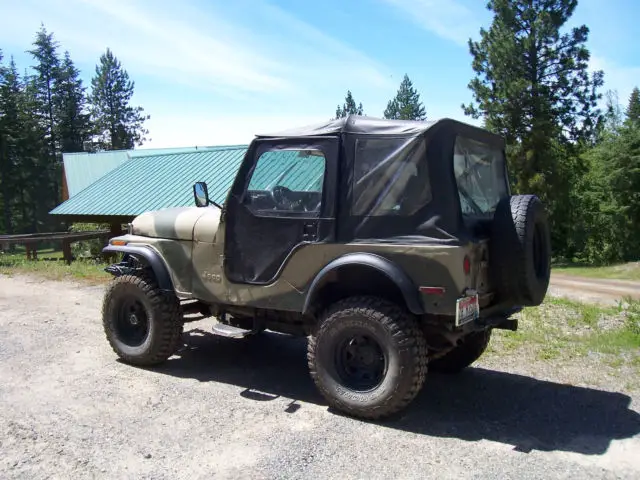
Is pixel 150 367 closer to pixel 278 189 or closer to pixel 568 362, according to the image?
pixel 278 189

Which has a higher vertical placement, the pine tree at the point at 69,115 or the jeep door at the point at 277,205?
the pine tree at the point at 69,115

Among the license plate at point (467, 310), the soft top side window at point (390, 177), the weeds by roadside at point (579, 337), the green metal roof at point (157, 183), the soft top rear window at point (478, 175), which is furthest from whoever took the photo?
the green metal roof at point (157, 183)

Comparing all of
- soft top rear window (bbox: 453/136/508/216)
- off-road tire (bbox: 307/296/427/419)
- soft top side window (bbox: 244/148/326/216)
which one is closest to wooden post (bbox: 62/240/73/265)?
soft top side window (bbox: 244/148/326/216)

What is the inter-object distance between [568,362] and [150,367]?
432 centimetres

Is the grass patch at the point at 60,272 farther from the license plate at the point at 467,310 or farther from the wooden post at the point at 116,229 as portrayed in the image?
the license plate at the point at 467,310

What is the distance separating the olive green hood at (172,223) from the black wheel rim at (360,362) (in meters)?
1.71

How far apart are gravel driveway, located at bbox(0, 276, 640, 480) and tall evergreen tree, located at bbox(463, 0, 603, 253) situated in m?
21.9

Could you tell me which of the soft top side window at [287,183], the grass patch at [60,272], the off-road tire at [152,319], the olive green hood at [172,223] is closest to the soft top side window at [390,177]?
the soft top side window at [287,183]

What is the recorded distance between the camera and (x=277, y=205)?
4.91 metres

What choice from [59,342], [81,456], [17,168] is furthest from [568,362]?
[17,168]

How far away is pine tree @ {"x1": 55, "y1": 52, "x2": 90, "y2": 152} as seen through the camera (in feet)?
177

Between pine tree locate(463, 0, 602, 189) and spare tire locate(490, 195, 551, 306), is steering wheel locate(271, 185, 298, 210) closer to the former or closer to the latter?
spare tire locate(490, 195, 551, 306)

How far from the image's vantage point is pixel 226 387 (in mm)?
5223

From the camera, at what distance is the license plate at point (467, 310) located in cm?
400
